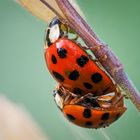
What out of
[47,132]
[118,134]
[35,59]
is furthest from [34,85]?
[118,134]

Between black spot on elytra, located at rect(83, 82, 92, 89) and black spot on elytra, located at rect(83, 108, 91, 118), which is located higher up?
black spot on elytra, located at rect(83, 82, 92, 89)

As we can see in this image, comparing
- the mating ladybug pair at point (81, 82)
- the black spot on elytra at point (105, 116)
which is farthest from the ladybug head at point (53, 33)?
the black spot on elytra at point (105, 116)

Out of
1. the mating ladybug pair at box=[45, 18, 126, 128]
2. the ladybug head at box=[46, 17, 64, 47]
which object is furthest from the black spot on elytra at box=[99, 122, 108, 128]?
the ladybug head at box=[46, 17, 64, 47]

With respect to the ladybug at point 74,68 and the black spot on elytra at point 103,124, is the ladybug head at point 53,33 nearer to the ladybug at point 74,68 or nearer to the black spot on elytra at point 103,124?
the ladybug at point 74,68

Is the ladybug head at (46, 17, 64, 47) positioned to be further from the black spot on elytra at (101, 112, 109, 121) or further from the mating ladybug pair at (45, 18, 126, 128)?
the black spot on elytra at (101, 112, 109, 121)

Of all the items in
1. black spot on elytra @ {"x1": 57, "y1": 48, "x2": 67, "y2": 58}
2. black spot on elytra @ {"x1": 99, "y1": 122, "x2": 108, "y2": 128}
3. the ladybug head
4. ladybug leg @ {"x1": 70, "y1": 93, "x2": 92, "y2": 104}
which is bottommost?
black spot on elytra @ {"x1": 99, "y1": 122, "x2": 108, "y2": 128}

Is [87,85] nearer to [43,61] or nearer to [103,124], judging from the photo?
[103,124]

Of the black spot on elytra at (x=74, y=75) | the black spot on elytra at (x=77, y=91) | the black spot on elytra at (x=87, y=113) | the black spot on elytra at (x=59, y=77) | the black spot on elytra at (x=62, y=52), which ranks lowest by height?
the black spot on elytra at (x=87, y=113)

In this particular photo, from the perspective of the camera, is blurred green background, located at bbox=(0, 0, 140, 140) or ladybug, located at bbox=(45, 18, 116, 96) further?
blurred green background, located at bbox=(0, 0, 140, 140)

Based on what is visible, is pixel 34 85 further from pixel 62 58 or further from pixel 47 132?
pixel 62 58
